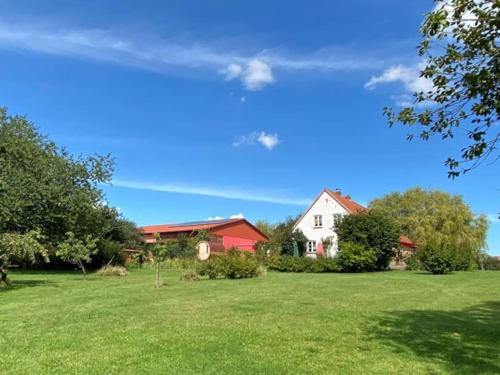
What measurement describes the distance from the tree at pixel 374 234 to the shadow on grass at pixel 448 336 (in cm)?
2194

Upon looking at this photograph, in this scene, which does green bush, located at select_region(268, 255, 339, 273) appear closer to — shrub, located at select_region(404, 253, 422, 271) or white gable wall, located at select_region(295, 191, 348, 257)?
shrub, located at select_region(404, 253, 422, 271)

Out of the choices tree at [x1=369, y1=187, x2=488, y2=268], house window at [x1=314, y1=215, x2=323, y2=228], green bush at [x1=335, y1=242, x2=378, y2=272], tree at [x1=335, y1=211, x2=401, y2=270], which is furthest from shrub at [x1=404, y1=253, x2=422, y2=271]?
house window at [x1=314, y1=215, x2=323, y2=228]

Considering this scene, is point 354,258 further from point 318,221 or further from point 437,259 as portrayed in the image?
point 318,221

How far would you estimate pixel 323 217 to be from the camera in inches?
2046

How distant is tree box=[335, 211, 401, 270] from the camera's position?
32.9m

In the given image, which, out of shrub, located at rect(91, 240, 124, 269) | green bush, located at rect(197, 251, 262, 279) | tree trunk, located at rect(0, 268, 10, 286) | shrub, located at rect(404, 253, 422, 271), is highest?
shrub, located at rect(91, 240, 124, 269)

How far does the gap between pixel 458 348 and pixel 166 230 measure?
5559 centimetres

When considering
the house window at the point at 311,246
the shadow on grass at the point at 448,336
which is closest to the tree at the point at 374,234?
the house window at the point at 311,246

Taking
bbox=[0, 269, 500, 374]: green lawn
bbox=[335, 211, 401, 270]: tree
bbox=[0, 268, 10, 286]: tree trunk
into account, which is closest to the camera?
bbox=[0, 269, 500, 374]: green lawn

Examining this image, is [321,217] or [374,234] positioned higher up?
[321,217]

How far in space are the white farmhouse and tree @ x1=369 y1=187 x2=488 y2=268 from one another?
4.79 metres

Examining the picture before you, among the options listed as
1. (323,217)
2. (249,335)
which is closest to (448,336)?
(249,335)

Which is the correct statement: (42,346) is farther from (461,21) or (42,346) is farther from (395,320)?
(461,21)

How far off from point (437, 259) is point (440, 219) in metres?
28.8
